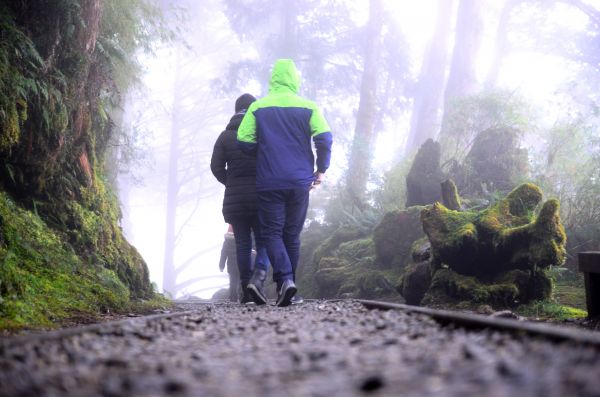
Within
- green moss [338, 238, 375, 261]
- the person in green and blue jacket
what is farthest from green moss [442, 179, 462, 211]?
the person in green and blue jacket

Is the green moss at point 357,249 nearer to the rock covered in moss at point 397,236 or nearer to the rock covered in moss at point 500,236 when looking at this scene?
the rock covered in moss at point 397,236

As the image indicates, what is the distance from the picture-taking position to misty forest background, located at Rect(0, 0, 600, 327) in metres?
5.30

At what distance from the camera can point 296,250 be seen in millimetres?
6137

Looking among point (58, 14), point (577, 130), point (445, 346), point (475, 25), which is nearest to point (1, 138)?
point (58, 14)

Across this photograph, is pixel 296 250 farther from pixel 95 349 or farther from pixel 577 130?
pixel 577 130

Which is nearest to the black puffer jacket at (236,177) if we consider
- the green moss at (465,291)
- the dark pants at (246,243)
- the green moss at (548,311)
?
the dark pants at (246,243)

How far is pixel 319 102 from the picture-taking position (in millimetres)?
29891

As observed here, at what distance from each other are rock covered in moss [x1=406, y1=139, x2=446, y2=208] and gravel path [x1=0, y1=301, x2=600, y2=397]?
733cm

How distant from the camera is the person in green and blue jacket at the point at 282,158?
579cm

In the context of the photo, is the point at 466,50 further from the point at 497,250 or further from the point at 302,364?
the point at 302,364

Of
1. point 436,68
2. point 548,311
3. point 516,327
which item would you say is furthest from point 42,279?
point 436,68

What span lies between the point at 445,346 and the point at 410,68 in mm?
27027

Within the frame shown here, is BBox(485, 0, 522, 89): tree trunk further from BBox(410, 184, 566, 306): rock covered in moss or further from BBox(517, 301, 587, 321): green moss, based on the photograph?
BBox(517, 301, 587, 321): green moss

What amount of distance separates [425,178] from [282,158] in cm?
507
